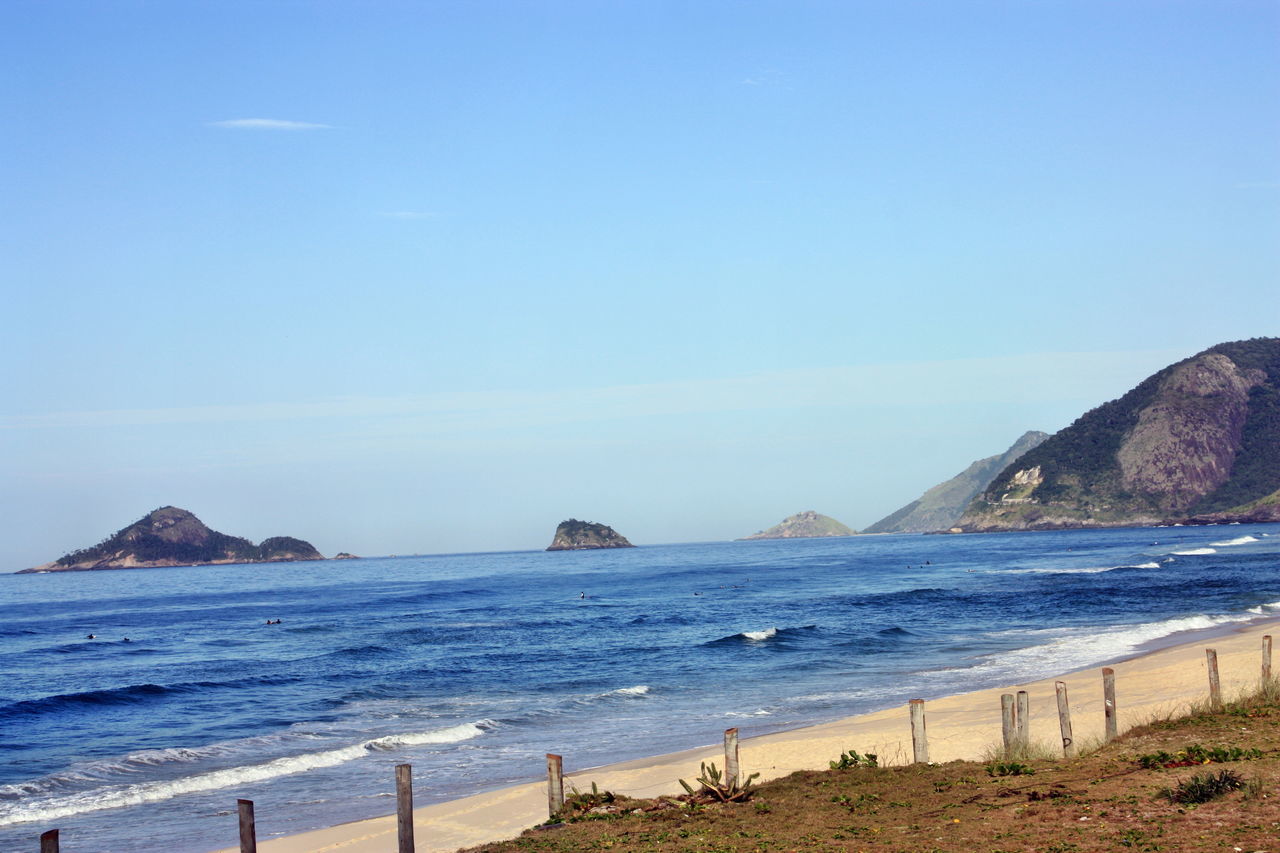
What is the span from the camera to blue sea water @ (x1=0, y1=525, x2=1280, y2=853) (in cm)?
2128

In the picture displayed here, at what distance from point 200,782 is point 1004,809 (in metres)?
16.7

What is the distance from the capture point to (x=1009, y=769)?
1436cm

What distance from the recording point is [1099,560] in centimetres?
9494

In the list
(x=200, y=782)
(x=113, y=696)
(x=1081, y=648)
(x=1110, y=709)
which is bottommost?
(x=1081, y=648)

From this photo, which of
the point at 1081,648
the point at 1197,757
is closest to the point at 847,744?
the point at 1197,757

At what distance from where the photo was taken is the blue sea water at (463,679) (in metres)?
21.3

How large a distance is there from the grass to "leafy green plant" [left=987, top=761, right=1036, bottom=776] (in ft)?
0.05

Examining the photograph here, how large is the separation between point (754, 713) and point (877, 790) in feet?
46.8

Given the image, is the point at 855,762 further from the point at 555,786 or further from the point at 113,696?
the point at 113,696

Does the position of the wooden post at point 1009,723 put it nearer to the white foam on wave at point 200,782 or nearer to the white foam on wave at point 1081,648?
the white foam on wave at point 200,782

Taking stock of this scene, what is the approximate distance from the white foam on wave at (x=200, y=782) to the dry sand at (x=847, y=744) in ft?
17.9

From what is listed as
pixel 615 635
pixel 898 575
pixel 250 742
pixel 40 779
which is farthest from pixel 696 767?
pixel 898 575

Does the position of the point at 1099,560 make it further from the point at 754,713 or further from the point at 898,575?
the point at 754,713

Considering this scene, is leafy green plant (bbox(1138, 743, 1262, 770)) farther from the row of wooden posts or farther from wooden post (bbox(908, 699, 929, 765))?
wooden post (bbox(908, 699, 929, 765))
